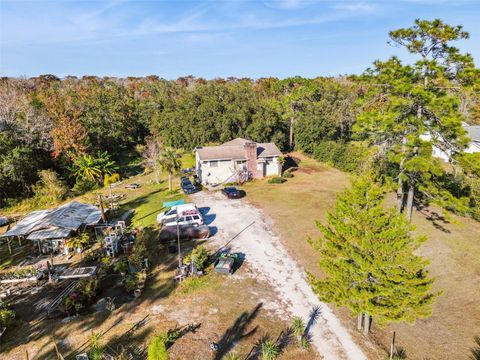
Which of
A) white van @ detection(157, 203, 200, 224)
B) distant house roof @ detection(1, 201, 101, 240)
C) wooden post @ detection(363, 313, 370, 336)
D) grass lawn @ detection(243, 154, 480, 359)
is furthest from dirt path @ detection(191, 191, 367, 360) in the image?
distant house roof @ detection(1, 201, 101, 240)

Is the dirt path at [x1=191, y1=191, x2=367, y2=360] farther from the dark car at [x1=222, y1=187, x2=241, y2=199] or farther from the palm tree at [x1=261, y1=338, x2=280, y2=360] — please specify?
the palm tree at [x1=261, y1=338, x2=280, y2=360]

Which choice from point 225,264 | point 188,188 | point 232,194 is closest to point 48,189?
point 188,188

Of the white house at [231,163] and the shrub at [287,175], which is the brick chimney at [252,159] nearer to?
the white house at [231,163]

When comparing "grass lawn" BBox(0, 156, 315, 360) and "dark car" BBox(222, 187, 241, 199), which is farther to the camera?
"dark car" BBox(222, 187, 241, 199)

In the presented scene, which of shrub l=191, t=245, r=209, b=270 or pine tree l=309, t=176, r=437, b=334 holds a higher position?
pine tree l=309, t=176, r=437, b=334

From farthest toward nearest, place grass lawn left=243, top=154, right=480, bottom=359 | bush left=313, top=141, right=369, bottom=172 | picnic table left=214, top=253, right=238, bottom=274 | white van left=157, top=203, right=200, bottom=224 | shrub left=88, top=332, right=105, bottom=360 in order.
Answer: bush left=313, top=141, right=369, bottom=172 → white van left=157, top=203, right=200, bottom=224 → picnic table left=214, top=253, right=238, bottom=274 → grass lawn left=243, top=154, right=480, bottom=359 → shrub left=88, top=332, right=105, bottom=360

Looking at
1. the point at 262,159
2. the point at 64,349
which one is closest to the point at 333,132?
the point at 262,159

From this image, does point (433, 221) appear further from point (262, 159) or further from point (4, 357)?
point (4, 357)

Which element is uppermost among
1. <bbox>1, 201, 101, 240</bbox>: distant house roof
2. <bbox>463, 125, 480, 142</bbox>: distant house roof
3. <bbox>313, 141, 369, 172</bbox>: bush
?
<bbox>463, 125, 480, 142</bbox>: distant house roof
